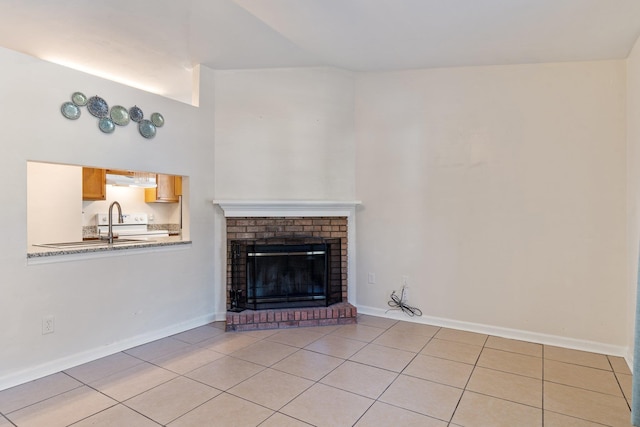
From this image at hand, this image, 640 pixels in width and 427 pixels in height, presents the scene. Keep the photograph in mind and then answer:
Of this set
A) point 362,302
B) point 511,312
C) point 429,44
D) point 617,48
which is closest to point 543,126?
point 617,48

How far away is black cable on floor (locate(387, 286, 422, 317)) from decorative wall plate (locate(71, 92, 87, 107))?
3.25 m

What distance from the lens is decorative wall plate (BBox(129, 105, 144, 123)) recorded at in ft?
9.29

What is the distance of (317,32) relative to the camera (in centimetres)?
276

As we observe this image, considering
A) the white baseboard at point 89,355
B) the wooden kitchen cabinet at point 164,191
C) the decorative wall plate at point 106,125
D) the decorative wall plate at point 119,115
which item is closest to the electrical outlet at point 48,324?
the white baseboard at point 89,355

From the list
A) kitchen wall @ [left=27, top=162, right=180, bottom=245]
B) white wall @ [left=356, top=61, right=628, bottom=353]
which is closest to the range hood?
kitchen wall @ [left=27, top=162, right=180, bottom=245]

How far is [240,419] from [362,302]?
2151 millimetres

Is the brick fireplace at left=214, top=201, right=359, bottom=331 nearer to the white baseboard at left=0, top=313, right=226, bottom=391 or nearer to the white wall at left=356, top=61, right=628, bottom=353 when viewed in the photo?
the white wall at left=356, top=61, right=628, bottom=353

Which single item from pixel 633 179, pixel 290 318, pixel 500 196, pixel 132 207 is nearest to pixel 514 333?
pixel 500 196

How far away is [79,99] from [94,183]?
8.36 ft

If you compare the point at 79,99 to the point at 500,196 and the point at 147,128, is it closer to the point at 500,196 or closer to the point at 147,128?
the point at 147,128

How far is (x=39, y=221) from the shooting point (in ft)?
12.2

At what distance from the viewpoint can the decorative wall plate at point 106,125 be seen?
2.62 m

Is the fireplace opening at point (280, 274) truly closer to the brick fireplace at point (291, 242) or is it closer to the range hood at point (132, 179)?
the brick fireplace at point (291, 242)

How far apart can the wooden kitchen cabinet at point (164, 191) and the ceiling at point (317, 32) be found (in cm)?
227
